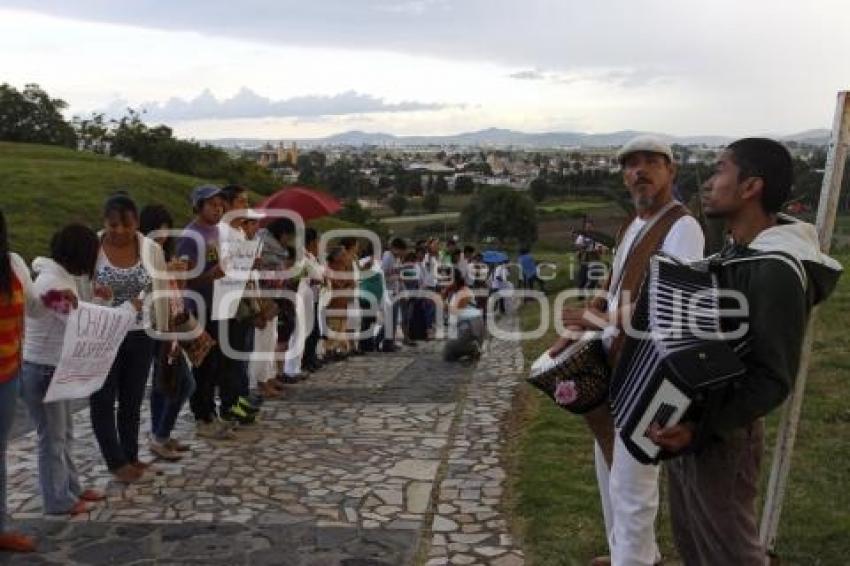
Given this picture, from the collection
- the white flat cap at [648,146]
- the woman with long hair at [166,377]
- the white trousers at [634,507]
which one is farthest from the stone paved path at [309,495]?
the white flat cap at [648,146]

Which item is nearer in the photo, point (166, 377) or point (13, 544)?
point (13, 544)

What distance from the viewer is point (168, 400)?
6215 mm

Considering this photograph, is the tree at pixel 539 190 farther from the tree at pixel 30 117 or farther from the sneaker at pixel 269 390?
the sneaker at pixel 269 390

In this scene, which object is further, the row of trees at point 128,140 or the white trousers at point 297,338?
the row of trees at point 128,140

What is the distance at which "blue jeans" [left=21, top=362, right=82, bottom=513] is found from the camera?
4938 mm

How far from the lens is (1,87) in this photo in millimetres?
41500

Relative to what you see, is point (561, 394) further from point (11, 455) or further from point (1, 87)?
point (1, 87)

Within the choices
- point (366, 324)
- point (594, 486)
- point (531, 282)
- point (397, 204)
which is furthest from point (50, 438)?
point (397, 204)

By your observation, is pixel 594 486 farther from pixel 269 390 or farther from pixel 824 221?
pixel 269 390

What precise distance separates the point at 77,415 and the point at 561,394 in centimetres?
552

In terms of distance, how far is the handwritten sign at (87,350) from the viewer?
490 cm

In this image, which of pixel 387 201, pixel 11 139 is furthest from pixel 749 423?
pixel 387 201

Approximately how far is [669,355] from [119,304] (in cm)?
398

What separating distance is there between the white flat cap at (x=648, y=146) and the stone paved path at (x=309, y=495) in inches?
89.8
